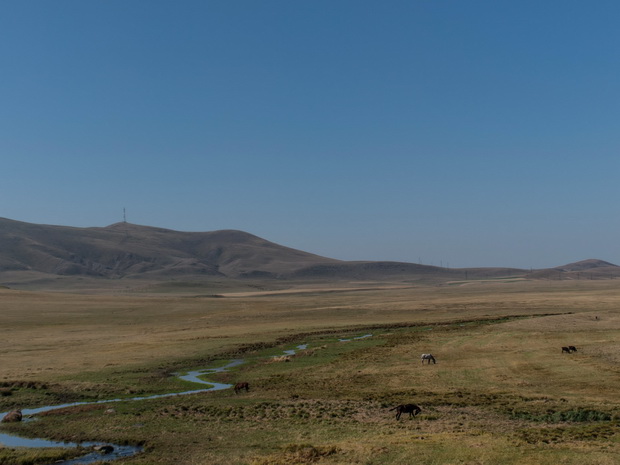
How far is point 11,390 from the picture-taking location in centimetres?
3644

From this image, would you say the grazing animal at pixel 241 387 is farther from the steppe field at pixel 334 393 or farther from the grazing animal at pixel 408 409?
the grazing animal at pixel 408 409

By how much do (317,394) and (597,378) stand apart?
1668cm

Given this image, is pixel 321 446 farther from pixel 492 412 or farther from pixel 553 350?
pixel 553 350

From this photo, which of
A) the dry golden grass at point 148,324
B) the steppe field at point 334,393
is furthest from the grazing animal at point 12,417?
the dry golden grass at point 148,324

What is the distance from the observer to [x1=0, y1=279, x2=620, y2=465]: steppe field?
20844 mm

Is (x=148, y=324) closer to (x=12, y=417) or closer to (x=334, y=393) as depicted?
(x=12, y=417)

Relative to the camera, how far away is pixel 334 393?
3341 centimetres

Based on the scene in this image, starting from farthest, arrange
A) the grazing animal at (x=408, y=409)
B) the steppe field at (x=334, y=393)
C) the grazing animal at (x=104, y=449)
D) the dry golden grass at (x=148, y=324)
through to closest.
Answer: the dry golden grass at (x=148, y=324)
the grazing animal at (x=408, y=409)
the grazing animal at (x=104, y=449)
the steppe field at (x=334, y=393)

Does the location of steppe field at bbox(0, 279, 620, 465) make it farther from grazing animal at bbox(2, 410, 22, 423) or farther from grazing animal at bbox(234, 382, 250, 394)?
grazing animal at bbox(2, 410, 22, 423)

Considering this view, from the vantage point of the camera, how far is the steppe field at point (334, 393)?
2084cm

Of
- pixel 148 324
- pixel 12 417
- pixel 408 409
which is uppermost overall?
pixel 408 409

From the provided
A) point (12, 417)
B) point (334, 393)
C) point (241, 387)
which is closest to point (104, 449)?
point (12, 417)

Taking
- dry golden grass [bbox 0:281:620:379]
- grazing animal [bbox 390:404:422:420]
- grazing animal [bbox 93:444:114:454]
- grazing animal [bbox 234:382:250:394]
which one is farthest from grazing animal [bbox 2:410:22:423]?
grazing animal [bbox 390:404:422:420]

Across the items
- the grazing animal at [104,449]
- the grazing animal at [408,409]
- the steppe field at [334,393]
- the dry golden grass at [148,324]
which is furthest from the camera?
the dry golden grass at [148,324]
